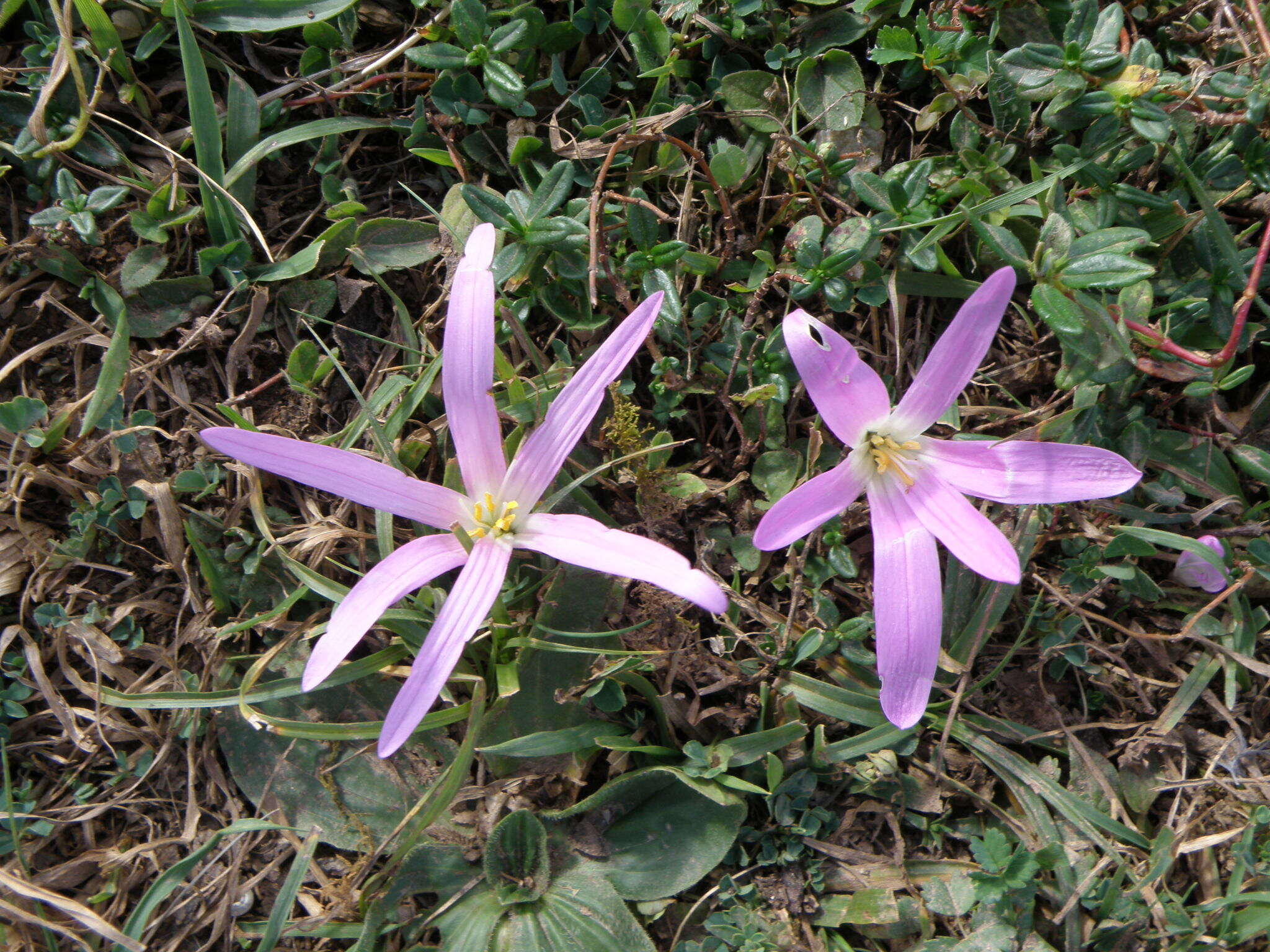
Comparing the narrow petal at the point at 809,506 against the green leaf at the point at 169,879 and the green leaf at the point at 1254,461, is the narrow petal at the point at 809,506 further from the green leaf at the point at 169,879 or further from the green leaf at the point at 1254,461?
the green leaf at the point at 169,879

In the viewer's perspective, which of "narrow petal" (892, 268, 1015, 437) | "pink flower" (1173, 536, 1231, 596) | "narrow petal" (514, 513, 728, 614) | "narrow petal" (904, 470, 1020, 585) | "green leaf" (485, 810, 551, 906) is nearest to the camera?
"narrow petal" (514, 513, 728, 614)

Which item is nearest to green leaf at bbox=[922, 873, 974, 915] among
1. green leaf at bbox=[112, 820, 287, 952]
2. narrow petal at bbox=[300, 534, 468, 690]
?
narrow petal at bbox=[300, 534, 468, 690]

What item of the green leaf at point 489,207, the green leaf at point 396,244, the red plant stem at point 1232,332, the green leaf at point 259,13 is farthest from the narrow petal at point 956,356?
the green leaf at point 259,13

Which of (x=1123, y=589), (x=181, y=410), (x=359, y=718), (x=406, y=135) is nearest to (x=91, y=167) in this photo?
(x=181, y=410)

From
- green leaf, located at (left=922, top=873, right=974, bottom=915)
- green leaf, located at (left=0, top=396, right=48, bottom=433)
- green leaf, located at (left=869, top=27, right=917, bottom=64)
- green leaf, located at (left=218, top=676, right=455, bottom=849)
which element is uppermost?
green leaf, located at (left=869, top=27, right=917, bottom=64)

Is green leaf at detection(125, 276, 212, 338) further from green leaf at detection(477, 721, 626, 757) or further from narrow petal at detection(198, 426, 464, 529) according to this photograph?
green leaf at detection(477, 721, 626, 757)

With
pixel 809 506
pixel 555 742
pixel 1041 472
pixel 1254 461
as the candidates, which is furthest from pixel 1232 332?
pixel 555 742

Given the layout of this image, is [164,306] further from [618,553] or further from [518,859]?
[518,859]
